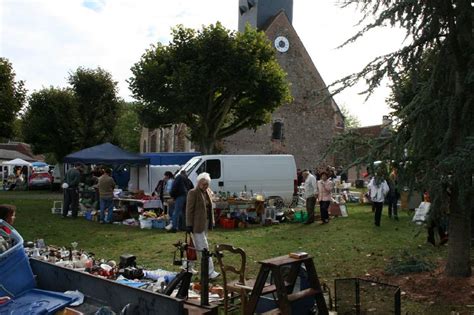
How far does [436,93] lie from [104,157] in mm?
13924

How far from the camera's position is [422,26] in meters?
7.92

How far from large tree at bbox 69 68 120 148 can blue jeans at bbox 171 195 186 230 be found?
76.3 ft

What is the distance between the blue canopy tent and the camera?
18.4 m

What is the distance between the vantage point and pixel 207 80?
24297 mm

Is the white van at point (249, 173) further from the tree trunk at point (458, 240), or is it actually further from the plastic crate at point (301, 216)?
the tree trunk at point (458, 240)

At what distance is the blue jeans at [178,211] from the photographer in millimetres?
13336

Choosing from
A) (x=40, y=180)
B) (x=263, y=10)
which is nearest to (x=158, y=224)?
(x=40, y=180)

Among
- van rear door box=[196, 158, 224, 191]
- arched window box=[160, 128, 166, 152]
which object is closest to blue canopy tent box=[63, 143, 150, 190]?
van rear door box=[196, 158, 224, 191]

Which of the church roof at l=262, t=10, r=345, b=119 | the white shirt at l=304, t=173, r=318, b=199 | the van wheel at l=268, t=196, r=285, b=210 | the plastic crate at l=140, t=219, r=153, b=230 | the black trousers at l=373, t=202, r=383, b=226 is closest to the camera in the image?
the black trousers at l=373, t=202, r=383, b=226

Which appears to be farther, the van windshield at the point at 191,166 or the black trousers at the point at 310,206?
the van windshield at the point at 191,166

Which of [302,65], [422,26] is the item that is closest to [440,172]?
[422,26]

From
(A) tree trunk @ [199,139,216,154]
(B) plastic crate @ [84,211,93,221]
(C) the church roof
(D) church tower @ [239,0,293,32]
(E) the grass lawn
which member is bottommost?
(E) the grass lawn

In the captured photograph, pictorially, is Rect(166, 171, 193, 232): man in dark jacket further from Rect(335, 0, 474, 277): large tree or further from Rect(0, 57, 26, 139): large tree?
Rect(0, 57, 26, 139): large tree

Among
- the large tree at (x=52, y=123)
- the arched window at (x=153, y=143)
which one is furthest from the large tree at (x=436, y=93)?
the arched window at (x=153, y=143)
